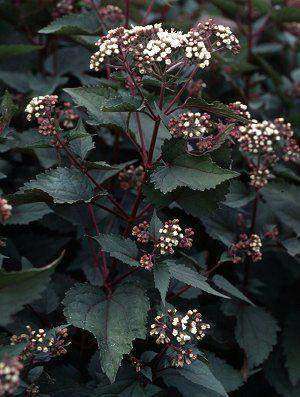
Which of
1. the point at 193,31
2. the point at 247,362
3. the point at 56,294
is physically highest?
the point at 193,31

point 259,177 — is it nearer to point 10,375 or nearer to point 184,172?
point 184,172

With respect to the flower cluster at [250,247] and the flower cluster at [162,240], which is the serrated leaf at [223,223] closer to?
the flower cluster at [250,247]

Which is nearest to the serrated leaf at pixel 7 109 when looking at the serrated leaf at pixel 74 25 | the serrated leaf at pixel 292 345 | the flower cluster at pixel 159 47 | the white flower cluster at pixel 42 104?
the white flower cluster at pixel 42 104

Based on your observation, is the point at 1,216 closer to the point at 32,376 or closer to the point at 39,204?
the point at 32,376

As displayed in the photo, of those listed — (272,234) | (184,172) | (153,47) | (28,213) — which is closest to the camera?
(153,47)

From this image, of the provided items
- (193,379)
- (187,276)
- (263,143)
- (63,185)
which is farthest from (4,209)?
(263,143)

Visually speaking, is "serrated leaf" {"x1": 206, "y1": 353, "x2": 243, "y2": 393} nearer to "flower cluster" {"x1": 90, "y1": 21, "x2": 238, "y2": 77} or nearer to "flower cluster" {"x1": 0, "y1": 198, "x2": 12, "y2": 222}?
"flower cluster" {"x1": 0, "y1": 198, "x2": 12, "y2": 222}

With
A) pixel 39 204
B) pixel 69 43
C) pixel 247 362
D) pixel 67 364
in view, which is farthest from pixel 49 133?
pixel 69 43
